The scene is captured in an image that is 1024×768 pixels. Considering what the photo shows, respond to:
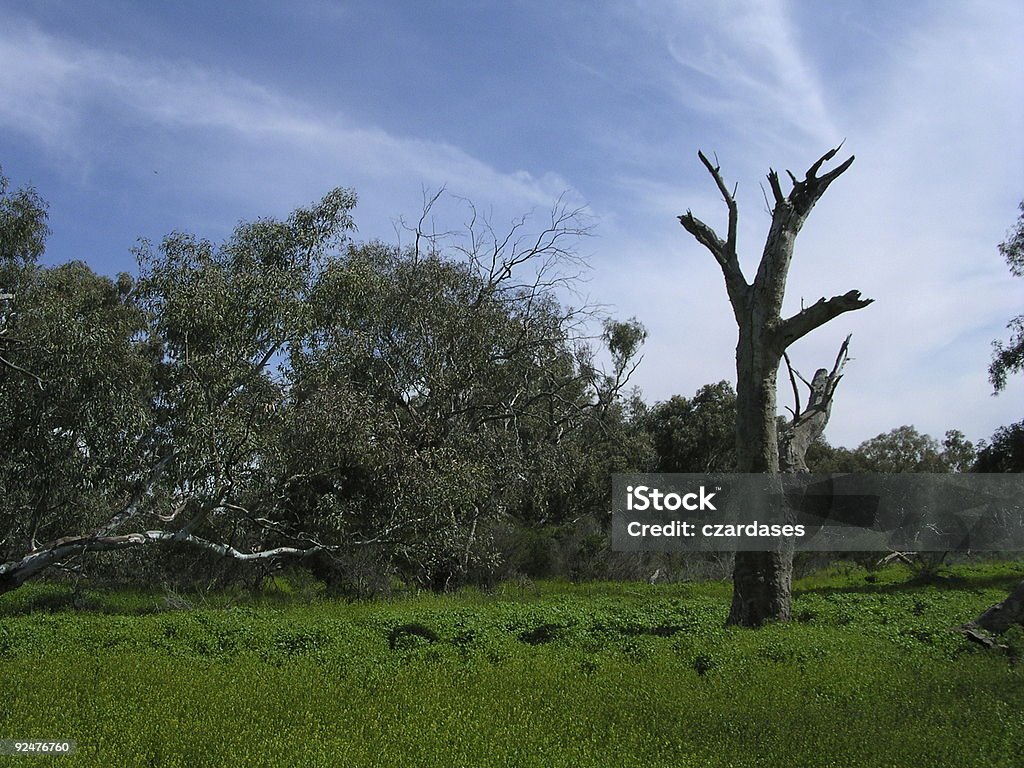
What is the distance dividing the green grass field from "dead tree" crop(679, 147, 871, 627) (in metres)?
0.75

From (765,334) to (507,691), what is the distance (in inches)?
308

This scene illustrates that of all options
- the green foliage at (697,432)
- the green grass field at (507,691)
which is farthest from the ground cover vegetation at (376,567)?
the green foliage at (697,432)

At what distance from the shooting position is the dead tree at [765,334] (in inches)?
530

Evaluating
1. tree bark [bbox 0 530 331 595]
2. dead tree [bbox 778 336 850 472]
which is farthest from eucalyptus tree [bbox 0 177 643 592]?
dead tree [bbox 778 336 850 472]

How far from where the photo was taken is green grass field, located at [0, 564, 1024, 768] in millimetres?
6297

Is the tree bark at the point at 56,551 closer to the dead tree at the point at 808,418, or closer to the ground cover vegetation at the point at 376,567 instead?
the ground cover vegetation at the point at 376,567

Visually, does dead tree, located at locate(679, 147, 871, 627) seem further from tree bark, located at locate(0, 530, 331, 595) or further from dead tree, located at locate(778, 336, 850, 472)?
tree bark, located at locate(0, 530, 331, 595)

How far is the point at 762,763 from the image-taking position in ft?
19.8

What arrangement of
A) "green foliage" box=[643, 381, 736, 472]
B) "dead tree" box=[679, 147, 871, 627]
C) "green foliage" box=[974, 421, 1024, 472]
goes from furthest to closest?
"green foliage" box=[643, 381, 736, 472] < "green foliage" box=[974, 421, 1024, 472] < "dead tree" box=[679, 147, 871, 627]

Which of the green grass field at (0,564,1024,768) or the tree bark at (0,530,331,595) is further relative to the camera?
the tree bark at (0,530,331,595)

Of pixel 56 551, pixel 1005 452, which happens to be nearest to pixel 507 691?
pixel 56 551

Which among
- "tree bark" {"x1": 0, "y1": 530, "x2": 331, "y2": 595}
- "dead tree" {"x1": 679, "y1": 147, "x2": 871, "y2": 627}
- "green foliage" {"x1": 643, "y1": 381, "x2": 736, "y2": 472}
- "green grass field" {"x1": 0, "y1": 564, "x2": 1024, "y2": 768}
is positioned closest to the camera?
"green grass field" {"x1": 0, "y1": 564, "x2": 1024, "y2": 768}

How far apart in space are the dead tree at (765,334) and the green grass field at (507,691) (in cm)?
75

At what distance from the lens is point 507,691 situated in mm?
8289
